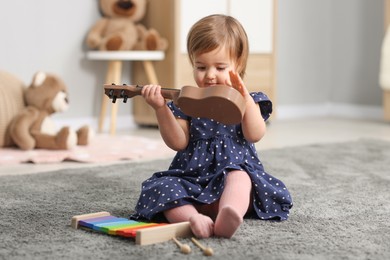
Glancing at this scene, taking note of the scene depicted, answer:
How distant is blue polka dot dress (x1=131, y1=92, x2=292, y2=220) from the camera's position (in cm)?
134

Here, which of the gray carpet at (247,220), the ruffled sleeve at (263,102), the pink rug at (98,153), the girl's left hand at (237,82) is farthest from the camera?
the pink rug at (98,153)

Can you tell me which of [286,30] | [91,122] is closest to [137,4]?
[91,122]

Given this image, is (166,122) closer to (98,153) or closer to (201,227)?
(201,227)

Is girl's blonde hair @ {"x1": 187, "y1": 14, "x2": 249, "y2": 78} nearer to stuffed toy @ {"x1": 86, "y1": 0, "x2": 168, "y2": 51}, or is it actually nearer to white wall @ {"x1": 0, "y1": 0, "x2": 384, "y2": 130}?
stuffed toy @ {"x1": 86, "y1": 0, "x2": 168, "y2": 51}

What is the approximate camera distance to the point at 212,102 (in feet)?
4.07

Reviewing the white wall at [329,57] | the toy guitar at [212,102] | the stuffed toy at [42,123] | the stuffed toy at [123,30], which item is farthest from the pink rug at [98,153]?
the white wall at [329,57]

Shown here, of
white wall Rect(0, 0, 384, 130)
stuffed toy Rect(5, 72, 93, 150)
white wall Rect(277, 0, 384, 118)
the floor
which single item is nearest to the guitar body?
the floor

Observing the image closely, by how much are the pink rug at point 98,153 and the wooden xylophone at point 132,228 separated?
3.18ft

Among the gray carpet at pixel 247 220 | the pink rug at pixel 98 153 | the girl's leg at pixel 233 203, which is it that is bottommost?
the pink rug at pixel 98 153

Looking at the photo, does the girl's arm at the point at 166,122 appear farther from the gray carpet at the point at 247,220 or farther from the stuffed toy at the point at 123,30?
the stuffed toy at the point at 123,30

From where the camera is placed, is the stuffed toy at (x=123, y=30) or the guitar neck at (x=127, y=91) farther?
the stuffed toy at (x=123, y=30)

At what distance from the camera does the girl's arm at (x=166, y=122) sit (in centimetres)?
132

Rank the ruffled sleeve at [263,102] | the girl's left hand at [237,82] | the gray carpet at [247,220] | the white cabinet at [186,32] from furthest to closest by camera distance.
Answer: the white cabinet at [186,32], the ruffled sleeve at [263,102], the girl's left hand at [237,82], the gray carpet at [247,220]

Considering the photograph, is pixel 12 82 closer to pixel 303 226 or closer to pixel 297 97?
pixel 303 226
